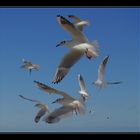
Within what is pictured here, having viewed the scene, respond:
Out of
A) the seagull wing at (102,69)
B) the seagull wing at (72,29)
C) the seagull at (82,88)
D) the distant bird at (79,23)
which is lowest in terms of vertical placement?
the seagull at (82,88)

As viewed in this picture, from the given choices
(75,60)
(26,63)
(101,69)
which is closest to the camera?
(75,60)

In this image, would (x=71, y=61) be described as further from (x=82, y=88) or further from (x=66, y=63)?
(x=82, y=88)

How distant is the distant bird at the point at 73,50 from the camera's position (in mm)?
3023

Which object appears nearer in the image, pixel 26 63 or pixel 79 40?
pixel 79 40

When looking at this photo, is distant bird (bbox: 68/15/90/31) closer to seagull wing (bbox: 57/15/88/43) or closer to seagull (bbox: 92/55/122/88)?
seagull wing (bbox: 57/15/88/43)

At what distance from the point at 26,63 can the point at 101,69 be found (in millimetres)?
906

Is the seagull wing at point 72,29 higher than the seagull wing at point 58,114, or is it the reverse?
the seagull wing at point 72,29

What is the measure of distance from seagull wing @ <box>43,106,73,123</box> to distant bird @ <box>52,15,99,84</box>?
341 mm

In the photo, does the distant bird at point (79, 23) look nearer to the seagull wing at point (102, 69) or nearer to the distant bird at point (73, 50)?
the distant bird at point (73, 50)

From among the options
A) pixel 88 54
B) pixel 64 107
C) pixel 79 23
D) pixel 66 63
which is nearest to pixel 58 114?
pixel 64 107

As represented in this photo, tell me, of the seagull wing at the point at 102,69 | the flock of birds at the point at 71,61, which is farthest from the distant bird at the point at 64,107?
the seagull wing at the point at 102,69

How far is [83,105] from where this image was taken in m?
3.40
